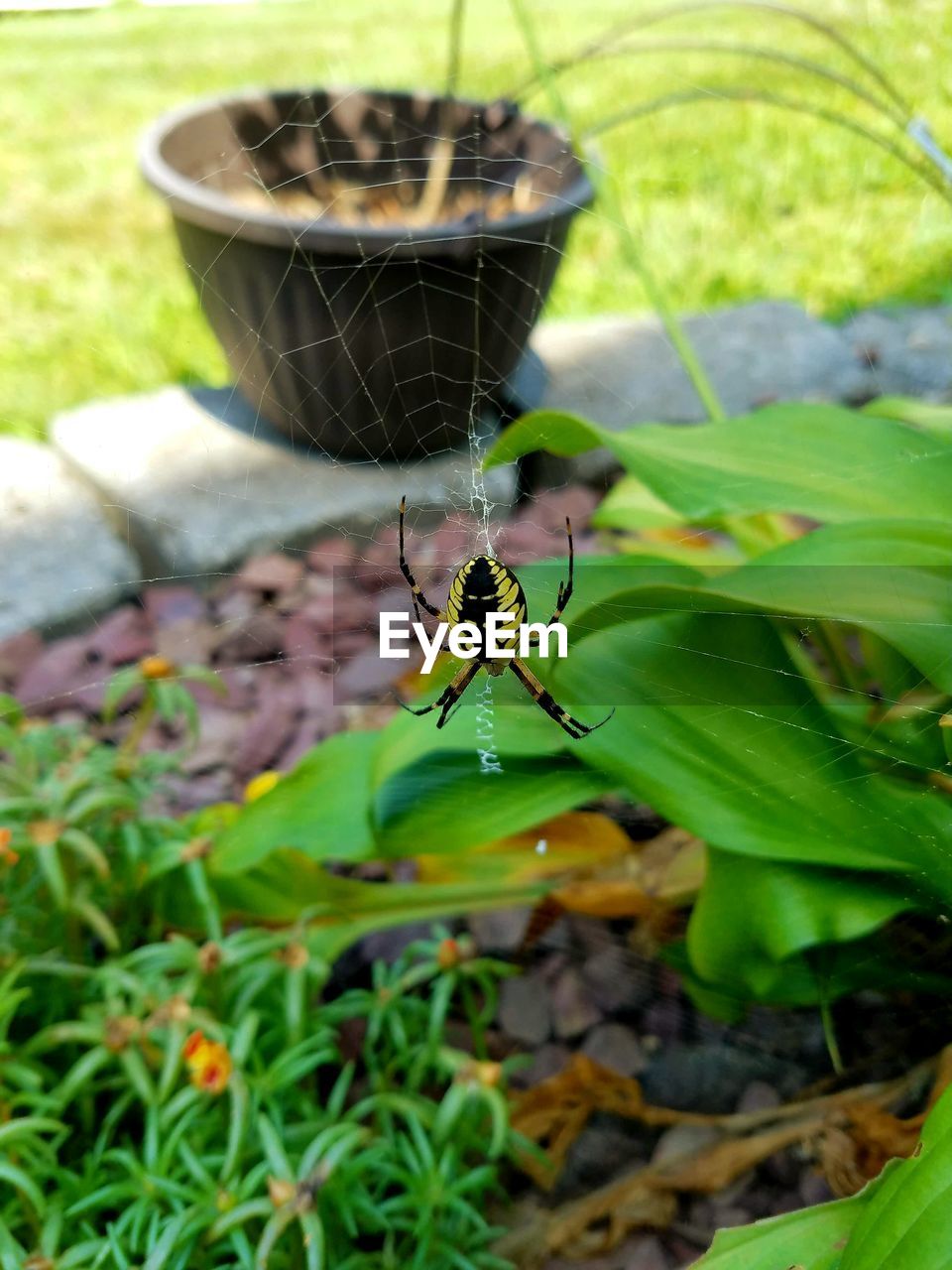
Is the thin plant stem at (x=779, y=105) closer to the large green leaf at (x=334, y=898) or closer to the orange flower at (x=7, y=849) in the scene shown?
the large green leaf at (x=334, y=898)

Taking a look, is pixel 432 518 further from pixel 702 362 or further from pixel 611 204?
pixel 702 362

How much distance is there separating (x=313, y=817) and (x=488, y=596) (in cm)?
28

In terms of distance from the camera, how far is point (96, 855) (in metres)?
0.67

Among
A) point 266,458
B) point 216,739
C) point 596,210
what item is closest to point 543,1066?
point 216,739

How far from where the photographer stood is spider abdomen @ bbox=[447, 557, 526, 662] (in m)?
0.49

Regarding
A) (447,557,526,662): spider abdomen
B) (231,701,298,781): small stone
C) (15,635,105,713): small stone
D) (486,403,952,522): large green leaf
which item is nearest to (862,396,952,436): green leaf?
(486,403,952,522): large green leaf

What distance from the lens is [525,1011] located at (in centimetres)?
84

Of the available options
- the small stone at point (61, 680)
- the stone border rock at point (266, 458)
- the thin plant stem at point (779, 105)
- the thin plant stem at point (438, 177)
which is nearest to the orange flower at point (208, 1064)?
the stone border rock at point (266, 458)

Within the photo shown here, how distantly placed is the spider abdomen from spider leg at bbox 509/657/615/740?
0.8 inches

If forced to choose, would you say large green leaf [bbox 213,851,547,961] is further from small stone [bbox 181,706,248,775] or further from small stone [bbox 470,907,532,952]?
small stone [bbox 181,706,248,775]

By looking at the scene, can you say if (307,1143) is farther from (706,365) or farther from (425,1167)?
(706,365)

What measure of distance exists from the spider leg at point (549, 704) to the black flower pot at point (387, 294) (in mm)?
389

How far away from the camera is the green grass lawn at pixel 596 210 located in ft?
4.83

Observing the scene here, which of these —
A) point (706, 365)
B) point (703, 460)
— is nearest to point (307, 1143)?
point (703, 460)
